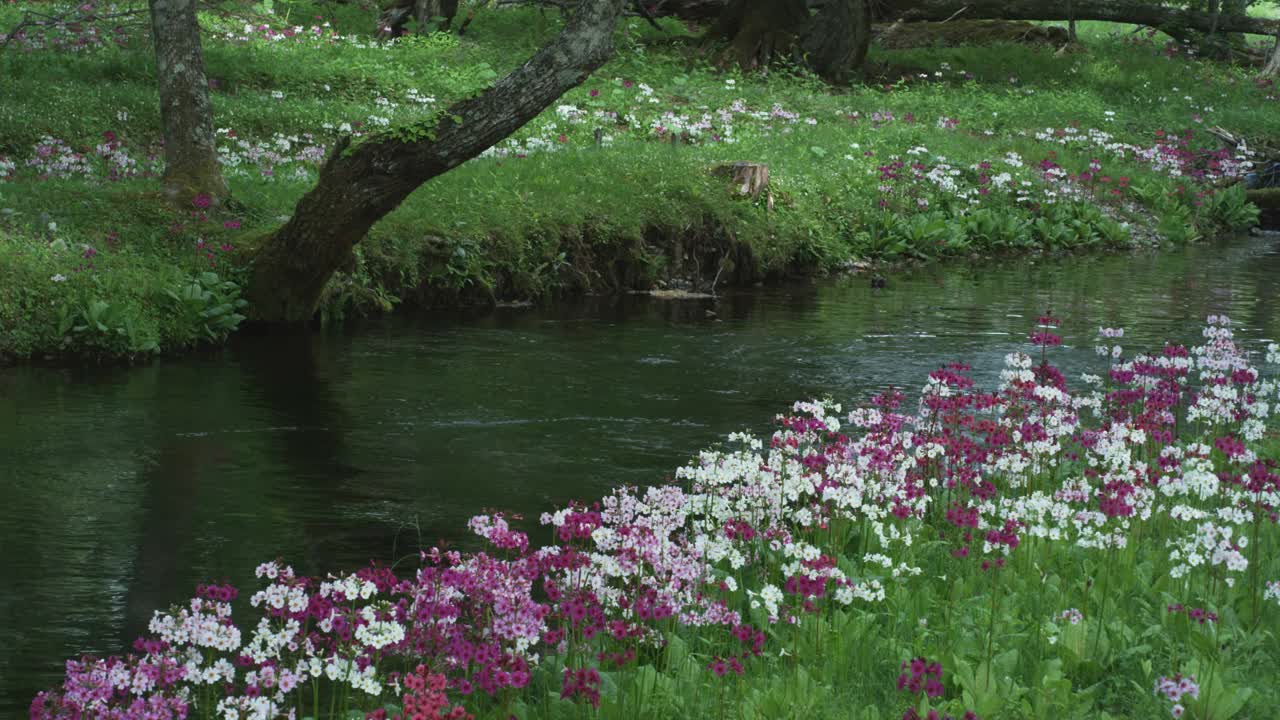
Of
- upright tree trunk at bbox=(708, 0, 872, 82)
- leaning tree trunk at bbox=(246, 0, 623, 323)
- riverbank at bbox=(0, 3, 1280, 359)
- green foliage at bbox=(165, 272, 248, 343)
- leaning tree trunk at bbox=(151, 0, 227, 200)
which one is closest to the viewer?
leaning tree trunk at bbox=(246, 0, 623, 323)

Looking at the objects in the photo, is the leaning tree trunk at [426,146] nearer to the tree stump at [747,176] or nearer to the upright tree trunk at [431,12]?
the tree stump at [747,176]

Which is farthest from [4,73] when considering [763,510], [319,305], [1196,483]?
[1196,483]

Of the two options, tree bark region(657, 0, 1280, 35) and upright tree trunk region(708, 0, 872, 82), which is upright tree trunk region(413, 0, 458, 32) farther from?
upright tree trunk region(708, 0, 872, 82)

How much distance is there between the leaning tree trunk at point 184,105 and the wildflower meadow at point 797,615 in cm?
884

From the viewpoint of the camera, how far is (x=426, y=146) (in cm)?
1187

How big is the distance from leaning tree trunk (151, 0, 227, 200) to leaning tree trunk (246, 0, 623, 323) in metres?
2.21

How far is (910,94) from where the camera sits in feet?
95.6

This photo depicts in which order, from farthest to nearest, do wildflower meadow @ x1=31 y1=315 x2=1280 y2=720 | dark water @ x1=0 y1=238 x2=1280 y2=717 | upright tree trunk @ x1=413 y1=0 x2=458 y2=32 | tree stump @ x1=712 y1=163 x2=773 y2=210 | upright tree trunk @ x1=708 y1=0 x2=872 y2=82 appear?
upright tree trunk @ x1=708 y1=0 x2=872 y2=82 → upright tree trunk @ x1=413 y1=0 x2=458 y2=32 → tree stump @ x1=712 y1=163 x2=773 y2=210 → dark water @ x1=0 y1=238 x2=1280 y2=717 → wildflower meadow @ x1=31 y1=315 x2=1280 y2=720

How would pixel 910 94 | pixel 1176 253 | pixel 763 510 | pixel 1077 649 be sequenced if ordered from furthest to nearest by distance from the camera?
pixel 910 94 → pixel 1176 253 → pixel 763 510 → pixel 1077 649

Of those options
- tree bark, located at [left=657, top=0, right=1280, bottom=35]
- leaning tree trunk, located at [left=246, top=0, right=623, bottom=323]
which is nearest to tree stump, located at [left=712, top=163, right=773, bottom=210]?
leaning tree trunk, located at [left=246, top=0, right=623, bottom=323]

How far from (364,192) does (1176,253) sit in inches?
618

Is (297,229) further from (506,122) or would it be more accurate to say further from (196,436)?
(196,436)

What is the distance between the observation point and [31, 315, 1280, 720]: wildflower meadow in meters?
4.42

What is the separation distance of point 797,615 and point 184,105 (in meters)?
11.2
